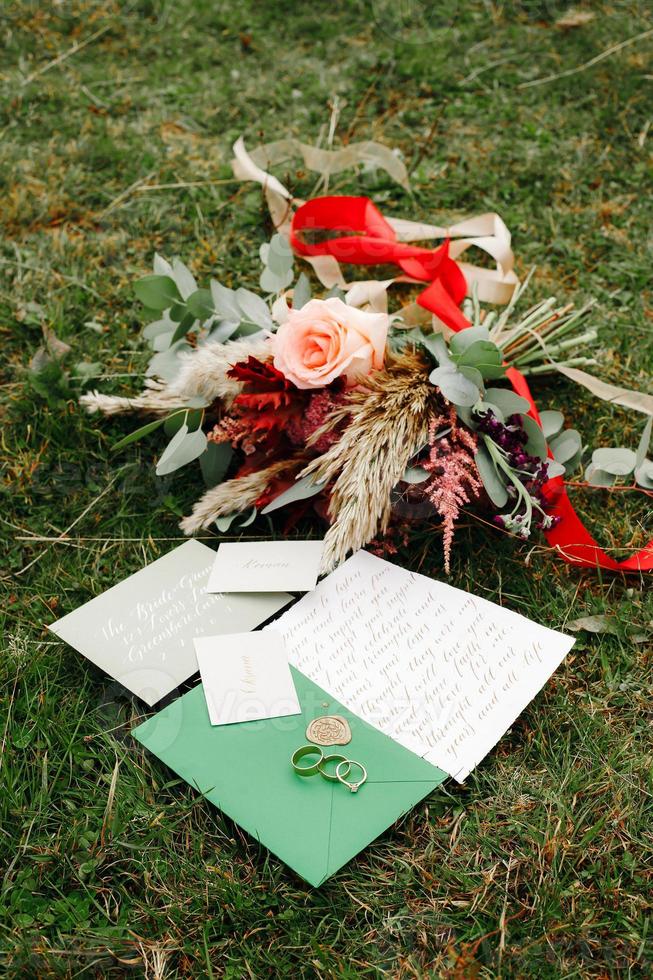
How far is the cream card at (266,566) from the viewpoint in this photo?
70.0 inches

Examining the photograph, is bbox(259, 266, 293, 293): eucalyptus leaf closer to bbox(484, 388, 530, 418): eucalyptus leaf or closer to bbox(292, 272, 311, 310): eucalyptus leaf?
bbox(292, 272, 311, 310): eucalyptus leaf

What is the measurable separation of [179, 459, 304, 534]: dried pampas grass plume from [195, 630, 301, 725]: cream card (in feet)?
0.97

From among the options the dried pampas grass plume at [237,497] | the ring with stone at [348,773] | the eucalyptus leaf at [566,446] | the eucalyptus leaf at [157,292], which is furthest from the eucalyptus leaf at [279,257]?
the ring with stone at [348,773]

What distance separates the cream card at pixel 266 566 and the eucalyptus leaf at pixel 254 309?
552mm

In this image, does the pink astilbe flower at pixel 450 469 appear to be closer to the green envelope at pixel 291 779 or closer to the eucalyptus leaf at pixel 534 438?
the eucalyptus leaf at pixel 534 438

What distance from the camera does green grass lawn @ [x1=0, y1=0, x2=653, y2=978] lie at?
129 cm

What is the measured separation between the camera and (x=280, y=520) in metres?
1.96

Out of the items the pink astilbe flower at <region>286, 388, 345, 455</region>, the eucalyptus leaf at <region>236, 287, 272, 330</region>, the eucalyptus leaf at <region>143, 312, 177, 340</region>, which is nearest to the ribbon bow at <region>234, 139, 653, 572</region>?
the eucalyptus leaf at <region>236, 287, 272, 330</region>

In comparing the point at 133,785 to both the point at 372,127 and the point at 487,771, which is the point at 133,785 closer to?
the point at 487,771

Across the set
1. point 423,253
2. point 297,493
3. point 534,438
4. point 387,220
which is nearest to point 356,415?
point 297,493

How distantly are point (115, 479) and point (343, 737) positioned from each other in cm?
92

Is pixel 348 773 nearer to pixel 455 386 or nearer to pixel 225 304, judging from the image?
pixel 455 386

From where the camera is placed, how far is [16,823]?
1401 mm

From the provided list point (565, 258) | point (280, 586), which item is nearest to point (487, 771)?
point (280, 586)
